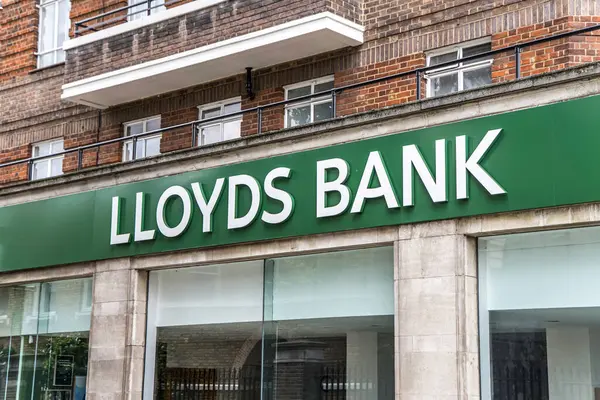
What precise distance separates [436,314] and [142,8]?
8.82 metres

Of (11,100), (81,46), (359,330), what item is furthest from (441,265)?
(11,100)

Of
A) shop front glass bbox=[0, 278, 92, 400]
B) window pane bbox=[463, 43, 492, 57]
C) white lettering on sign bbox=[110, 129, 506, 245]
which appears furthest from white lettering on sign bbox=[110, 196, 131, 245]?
window pane bbox=[463, 43, 492, 57]

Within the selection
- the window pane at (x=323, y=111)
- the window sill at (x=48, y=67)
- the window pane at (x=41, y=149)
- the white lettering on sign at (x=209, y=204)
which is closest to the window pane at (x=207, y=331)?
the white lettering on sign at (x=209, y=204)

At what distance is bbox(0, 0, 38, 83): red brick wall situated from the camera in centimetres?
1922

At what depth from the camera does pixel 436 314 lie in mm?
11039

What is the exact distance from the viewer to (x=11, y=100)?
19281 millimetres

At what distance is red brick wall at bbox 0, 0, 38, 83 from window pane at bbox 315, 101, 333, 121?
7.30 meters

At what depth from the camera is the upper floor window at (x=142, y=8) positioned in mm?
16241

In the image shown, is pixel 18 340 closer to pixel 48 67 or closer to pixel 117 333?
pixel 117 333

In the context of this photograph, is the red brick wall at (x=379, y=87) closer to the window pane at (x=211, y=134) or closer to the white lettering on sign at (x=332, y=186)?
the white lettering on sign at (x=332, y=186)

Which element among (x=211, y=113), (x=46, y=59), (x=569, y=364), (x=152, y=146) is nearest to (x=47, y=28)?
(x=46, y=59)

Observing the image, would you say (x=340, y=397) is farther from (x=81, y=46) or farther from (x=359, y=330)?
(x=81, y=46)

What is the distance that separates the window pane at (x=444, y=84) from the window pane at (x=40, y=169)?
831 centimetres

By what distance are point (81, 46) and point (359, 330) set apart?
25.8 ft
